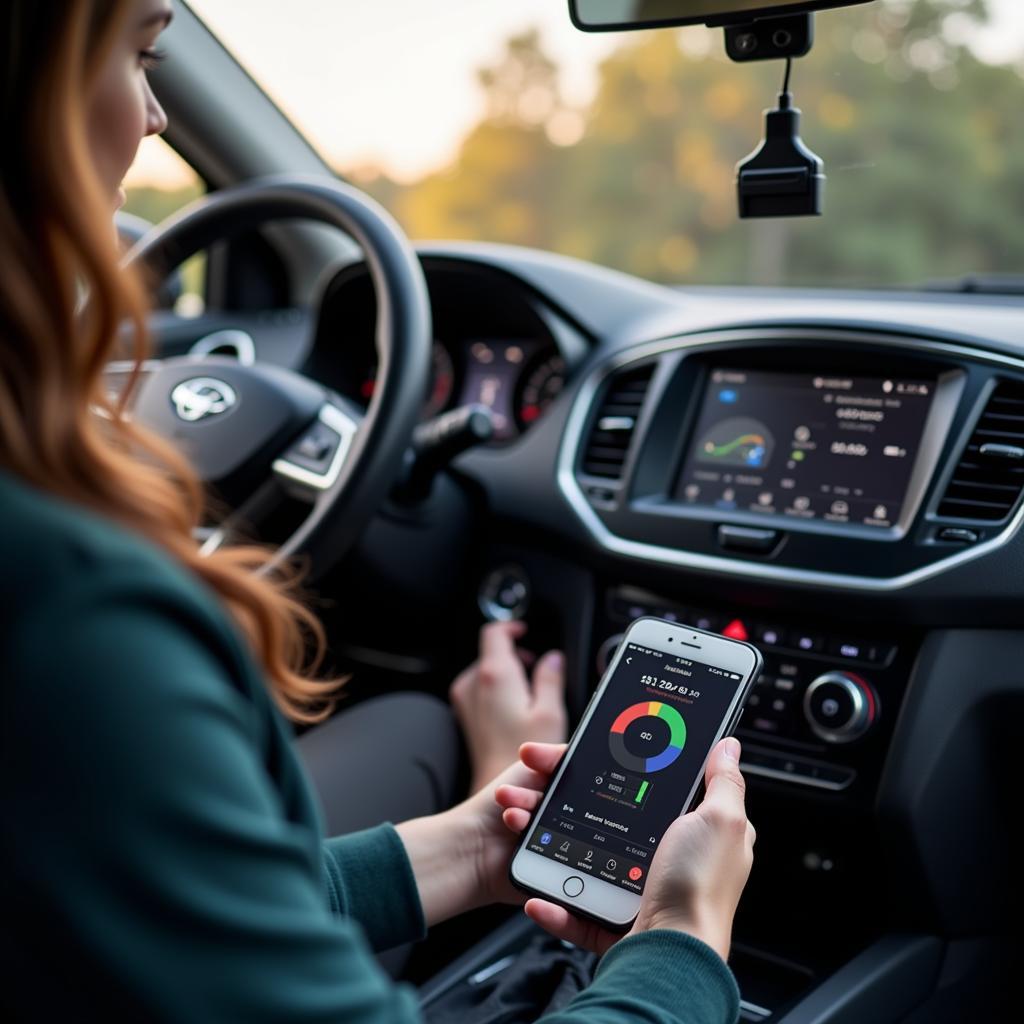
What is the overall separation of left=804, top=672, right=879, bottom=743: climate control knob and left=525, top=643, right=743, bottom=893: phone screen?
31cm

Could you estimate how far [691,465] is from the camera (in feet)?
5.10

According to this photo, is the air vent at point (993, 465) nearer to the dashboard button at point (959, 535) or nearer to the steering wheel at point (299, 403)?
the dashboard button at point (959, 535)

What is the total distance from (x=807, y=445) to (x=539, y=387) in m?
0.49

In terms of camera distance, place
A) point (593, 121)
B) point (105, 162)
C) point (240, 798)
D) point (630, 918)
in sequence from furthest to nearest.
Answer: point (593, 121) → point (630, 918) → point (105, 162) → point (240, 798)

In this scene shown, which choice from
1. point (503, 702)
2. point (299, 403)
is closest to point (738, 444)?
point (503, 702)

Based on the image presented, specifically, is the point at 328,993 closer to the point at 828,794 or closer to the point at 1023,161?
the point at 828,794

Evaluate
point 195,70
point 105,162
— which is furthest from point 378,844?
point 195,70

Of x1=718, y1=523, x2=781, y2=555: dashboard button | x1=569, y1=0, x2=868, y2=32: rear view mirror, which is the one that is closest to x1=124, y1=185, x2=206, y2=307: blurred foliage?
x1=569, y1=0, x2=868, y2=32: rear view mirror

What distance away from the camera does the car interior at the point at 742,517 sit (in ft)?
4.26

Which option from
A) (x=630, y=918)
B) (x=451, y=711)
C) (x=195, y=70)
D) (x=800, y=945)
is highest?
(x=195, y=70)

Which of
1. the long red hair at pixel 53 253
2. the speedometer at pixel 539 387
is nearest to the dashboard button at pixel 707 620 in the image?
the speedometer at pixel 539 387

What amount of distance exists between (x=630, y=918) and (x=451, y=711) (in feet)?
2.50

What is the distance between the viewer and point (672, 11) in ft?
3.79

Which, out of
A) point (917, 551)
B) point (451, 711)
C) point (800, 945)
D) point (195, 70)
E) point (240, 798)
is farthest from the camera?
point (195, 70)
